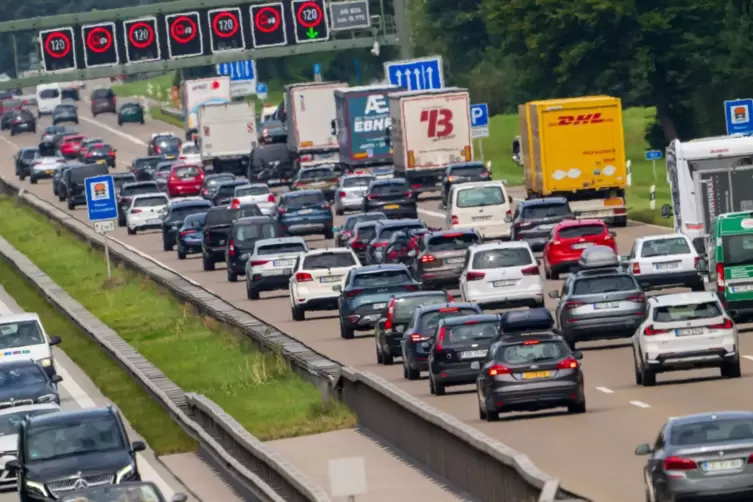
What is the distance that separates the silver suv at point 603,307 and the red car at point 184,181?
49.9m

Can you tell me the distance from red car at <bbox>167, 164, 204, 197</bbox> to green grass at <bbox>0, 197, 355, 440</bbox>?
9645 millimetres

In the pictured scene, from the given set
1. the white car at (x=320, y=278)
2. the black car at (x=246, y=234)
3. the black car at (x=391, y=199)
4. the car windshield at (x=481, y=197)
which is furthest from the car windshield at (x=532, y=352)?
the black car at (x=391, y=199)

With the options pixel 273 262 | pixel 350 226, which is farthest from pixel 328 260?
pixel 350 226

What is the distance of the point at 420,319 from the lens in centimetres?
3453

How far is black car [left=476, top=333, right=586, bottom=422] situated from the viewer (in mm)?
29125

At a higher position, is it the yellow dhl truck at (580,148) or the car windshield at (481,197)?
the yellow dhl truck at (580,148)

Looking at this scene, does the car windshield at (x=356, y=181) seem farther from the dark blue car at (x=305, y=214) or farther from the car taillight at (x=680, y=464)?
the car taillight at (x=680, y=464)

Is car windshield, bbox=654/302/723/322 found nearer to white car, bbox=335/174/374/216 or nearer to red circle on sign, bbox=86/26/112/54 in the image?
white car, bbox=335/174/374/216

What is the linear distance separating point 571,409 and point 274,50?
5353 centimetres

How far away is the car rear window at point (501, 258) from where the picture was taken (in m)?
42.2

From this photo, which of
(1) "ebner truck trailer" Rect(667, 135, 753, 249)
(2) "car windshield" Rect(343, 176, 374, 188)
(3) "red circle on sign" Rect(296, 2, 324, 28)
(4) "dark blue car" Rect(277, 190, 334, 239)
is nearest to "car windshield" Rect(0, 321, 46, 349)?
(1) "ebner truck trailer" Rect(667, 135, 753, 249)

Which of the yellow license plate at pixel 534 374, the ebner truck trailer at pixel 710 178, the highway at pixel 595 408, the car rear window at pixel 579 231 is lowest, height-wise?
the highway at pixel 595 408

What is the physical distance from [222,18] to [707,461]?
64.0 meters

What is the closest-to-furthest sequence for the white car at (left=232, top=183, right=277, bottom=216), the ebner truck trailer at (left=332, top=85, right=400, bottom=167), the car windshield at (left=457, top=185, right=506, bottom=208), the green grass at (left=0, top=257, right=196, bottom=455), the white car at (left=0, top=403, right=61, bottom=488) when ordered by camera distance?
1. the white car at (left=0, top=403, right=61, bottom=488)
2. the green grass at (left=0, top=257, right=196, bottom=455)
3. the car windshield at (left=457, top=185, right=506, bottom=208)
4. the white car at (left=232, top=183, right=277, bottom=216)
5. the ebner truck trailer at (left=332, top=85, right=400, bottom=167)
